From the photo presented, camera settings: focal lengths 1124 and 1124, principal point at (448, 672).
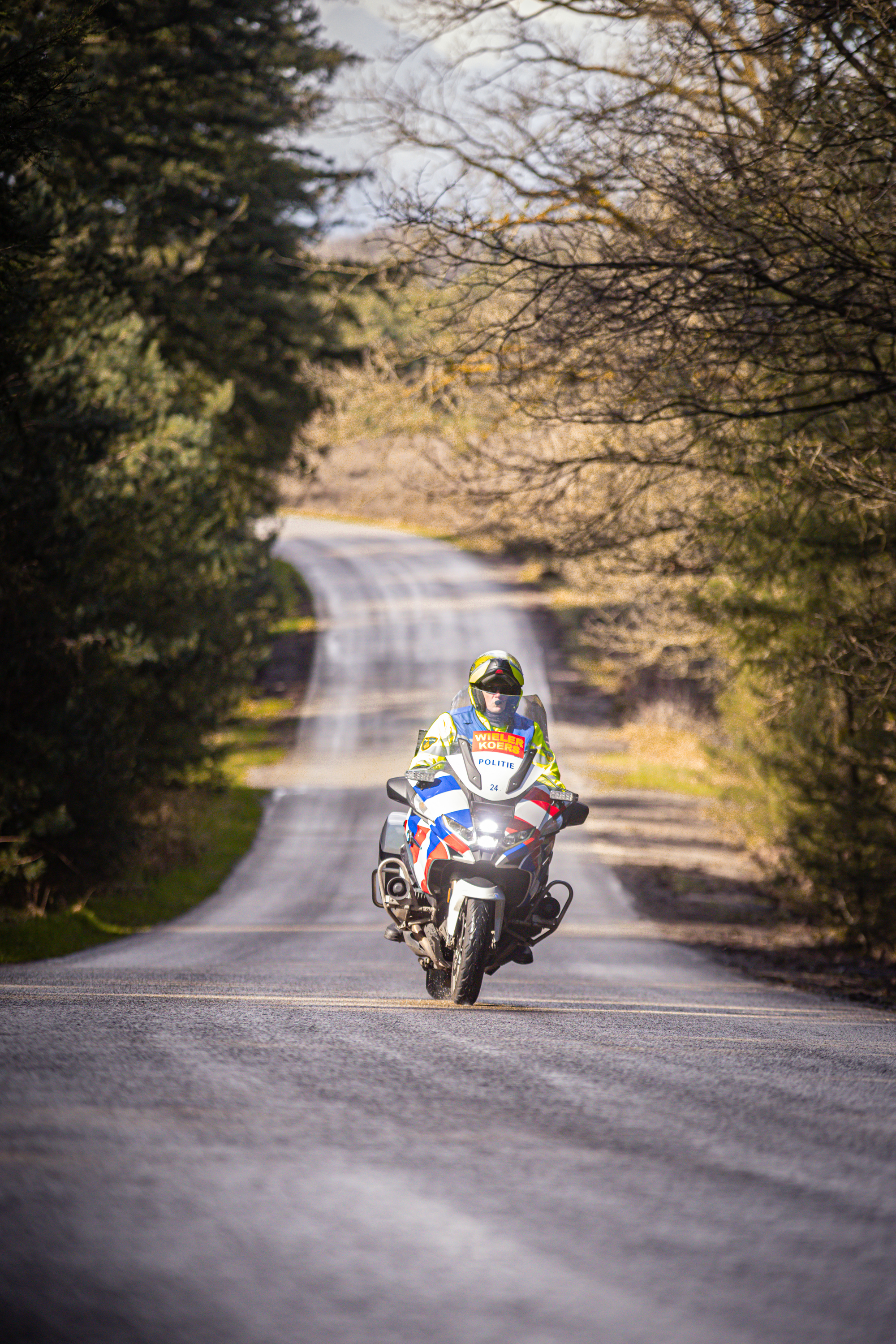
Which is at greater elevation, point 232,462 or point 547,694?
point 232,462

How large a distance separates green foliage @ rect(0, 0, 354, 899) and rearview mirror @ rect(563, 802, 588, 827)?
6532mm

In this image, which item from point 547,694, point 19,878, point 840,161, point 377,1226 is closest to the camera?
point 377,1226

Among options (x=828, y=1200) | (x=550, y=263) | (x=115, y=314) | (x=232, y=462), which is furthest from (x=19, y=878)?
(x=232, y=462)

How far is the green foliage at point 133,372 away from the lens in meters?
12.9

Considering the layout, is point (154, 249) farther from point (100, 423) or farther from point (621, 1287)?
point (621, 1287)

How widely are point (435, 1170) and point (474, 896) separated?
307 cm

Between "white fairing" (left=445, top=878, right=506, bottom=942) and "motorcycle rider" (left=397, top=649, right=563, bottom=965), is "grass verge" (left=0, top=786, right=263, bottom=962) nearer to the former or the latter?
"motorcycle rider" (left=397, top=649, right=563, bottom=965)

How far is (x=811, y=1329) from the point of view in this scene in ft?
8.68

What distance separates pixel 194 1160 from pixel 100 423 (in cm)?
1116

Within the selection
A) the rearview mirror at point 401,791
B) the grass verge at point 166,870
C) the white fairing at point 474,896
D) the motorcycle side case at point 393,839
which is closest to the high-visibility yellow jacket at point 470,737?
the rearview mirror at point 401,791

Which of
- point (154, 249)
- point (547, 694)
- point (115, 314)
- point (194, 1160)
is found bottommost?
point (194, 1160)

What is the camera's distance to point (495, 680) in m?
7.39

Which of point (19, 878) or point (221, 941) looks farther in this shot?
point (19, 878)

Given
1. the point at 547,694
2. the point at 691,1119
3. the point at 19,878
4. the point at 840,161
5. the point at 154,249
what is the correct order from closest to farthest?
the point at 691,1119 → the point at 840,161 → the point at 19,878 → the point at 154,249 → the point at 547,694
